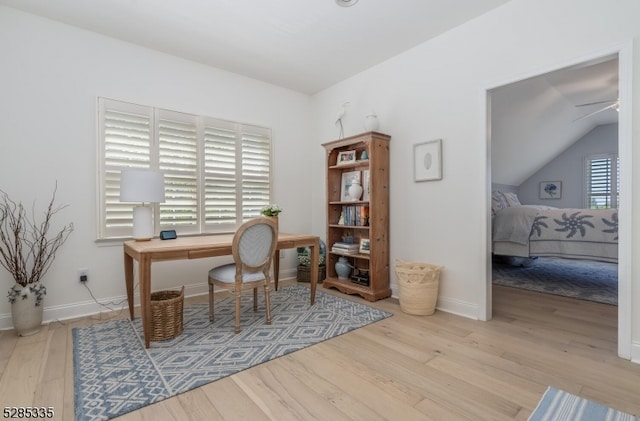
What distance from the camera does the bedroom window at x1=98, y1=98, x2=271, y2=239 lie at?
9.61ft

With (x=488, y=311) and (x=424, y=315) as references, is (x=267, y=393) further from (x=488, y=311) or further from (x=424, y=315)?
(x=488, y=311)

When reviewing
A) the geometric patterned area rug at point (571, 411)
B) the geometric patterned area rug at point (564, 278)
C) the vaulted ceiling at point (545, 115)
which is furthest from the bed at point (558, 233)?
the geometric patterned area rug at point (571, 411)

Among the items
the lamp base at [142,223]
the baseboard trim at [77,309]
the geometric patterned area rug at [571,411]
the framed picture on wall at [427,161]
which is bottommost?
the geometric patterned area rug at [571,411]

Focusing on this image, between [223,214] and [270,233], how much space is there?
1238mm

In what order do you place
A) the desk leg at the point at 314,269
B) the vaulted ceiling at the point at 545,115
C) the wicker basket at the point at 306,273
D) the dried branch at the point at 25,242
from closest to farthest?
1. the dried branch at the point at 25,242
2. the desk leg at the point at 314,269
3. the wicker basket at the point at 306,273
4. the vaulted ceiling at the point at 545,115

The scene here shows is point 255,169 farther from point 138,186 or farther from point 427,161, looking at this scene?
point 427,161

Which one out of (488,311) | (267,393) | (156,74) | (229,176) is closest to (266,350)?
(267,393)

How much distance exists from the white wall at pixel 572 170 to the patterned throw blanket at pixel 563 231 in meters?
3.89

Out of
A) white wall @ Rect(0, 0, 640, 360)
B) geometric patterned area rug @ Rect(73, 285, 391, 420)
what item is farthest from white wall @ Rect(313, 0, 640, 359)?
geometric patterned area rug @ Rect(73, 285, 391, 420)

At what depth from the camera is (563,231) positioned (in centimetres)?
384

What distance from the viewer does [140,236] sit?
2654 mm

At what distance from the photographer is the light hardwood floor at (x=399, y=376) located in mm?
1492

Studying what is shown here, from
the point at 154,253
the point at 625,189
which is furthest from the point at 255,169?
the point at 625,189

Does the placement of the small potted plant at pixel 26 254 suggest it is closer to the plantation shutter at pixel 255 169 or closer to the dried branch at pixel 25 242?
the dried branch at pixel 25 242
